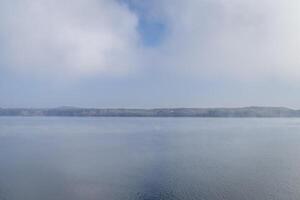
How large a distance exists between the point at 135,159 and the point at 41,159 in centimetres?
909

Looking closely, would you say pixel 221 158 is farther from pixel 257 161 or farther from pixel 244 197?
pixel 244 197

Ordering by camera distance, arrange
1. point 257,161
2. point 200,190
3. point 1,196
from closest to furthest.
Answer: point 1,196, point 200,190, point 257,161

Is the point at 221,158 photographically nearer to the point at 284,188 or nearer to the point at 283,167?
the point at 283,167

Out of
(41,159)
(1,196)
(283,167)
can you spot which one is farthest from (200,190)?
(41,159)

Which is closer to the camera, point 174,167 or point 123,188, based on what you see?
point 123,188

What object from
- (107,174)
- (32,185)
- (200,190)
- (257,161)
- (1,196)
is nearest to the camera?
(1,196)

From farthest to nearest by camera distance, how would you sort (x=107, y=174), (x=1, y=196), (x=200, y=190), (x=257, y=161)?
(x=257, y=161) → (x=107, y=174) → (x=200, y=190) → (x=1, y=196)

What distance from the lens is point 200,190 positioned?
1586 centimetres

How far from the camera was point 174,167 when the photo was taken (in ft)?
72.1

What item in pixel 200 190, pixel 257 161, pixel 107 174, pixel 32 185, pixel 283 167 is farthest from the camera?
pixel 257 161

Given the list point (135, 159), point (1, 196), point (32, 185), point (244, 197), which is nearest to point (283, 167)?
point (244, 197)

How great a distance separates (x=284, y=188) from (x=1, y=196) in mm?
16759

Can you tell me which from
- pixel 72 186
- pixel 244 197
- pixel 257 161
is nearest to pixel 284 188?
pixel 244 197

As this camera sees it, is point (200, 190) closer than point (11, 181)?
Yes
